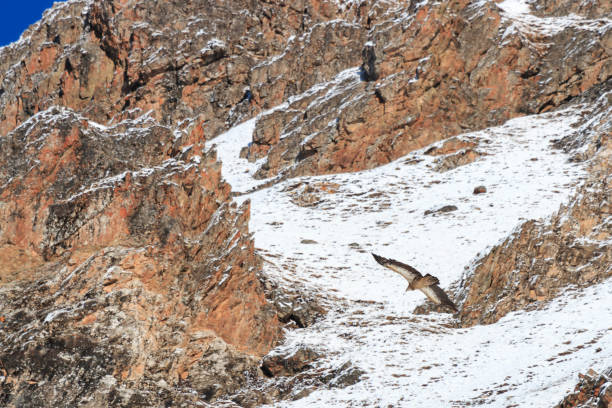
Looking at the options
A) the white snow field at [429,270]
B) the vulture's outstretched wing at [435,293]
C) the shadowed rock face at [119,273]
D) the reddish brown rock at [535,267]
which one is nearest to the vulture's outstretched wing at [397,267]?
the vulture's outstretched wing at [435,293]

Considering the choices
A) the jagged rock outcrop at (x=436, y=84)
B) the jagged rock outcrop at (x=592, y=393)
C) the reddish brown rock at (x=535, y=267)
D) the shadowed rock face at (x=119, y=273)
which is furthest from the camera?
the jagged rock outcrop at (x=436, y=84)

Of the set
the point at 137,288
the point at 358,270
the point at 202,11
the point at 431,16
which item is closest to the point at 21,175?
the point at 137,288

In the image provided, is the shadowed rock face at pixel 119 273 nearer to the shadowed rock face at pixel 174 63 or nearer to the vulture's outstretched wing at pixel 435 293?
the vulture's outstretched wing at pixel 435 293

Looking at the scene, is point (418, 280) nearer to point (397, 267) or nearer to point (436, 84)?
point (397, 267)

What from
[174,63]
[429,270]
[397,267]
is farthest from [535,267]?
[174,63]

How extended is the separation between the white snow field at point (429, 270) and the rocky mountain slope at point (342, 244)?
0.30 ft

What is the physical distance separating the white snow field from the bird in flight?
1.89 m

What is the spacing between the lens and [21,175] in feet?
46.8

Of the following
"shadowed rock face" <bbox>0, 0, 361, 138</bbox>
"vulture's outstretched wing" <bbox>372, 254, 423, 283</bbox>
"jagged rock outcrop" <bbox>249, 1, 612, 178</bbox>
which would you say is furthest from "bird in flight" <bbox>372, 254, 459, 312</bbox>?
"shadowed rock face" <bbox>0, 0, 361, 138</bbox>

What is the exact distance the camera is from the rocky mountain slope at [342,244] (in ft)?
42.7

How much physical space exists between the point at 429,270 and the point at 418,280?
8677 mm

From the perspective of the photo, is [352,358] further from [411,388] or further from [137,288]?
[137,288]

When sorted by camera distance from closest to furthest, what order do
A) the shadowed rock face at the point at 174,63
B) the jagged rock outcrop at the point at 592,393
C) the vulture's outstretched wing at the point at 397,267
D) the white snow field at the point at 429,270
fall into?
1. the jagged rock outcrop at the point at 592,393
2. the vulture's outstretched wing at the point at 397,267
3. the white snow field at the point at 429,270
4. the shadowed rock face at the point at 174,63

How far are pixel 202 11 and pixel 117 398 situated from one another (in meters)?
48.5
